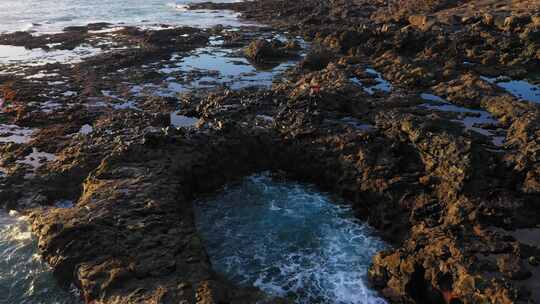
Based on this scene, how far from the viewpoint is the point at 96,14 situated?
83188 millimetres

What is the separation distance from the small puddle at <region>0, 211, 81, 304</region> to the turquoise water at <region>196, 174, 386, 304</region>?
649cm

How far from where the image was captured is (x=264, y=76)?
4153 cm

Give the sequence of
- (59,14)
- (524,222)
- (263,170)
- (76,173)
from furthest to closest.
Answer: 1. (59,14)
2. (263,170)
3. (76,173)
4. (524,222)

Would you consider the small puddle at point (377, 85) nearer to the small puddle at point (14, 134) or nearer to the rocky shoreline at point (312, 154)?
the rocky shoreline at point (312, 154)

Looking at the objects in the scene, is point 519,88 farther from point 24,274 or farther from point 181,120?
point 24,274

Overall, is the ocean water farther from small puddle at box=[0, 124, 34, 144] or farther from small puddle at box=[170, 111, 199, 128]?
small puddle at box=[0, 124, 34, 144]

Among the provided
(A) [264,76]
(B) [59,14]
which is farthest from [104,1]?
(A) [264,76]

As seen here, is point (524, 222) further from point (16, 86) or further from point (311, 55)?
point (16, 86)

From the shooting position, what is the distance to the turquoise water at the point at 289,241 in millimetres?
17422

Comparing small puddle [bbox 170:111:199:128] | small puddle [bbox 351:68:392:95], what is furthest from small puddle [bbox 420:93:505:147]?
small puddle [bbox 170:111:199:128]

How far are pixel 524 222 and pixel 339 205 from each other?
8526mm

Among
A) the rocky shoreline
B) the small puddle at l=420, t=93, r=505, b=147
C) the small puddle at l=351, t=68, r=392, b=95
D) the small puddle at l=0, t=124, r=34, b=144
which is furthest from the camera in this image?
the small puddle at l=351, t=68, r=392, b=95

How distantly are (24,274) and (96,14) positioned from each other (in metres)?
76.5

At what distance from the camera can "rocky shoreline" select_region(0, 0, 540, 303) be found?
52.9 feet
